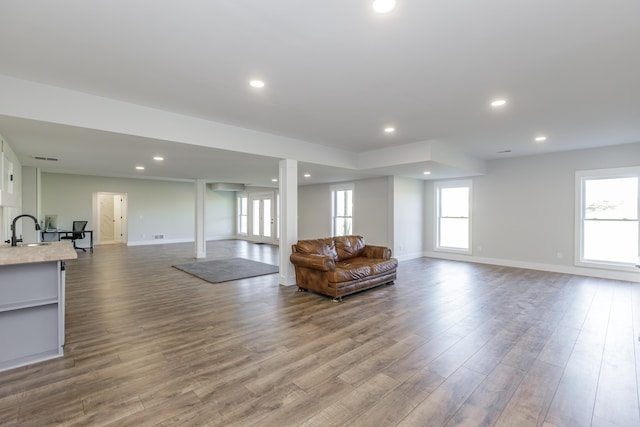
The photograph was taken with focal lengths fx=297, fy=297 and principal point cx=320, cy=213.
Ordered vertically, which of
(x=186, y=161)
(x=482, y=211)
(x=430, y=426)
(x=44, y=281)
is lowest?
(x=430, y=426)

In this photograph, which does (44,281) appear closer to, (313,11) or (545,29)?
(313,11)

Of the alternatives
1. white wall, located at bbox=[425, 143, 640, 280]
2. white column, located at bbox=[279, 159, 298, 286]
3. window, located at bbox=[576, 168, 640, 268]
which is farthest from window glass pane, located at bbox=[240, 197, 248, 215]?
window, located at bbox=[576, 168, 640, 268]

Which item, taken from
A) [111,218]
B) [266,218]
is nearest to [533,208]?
[266,218]

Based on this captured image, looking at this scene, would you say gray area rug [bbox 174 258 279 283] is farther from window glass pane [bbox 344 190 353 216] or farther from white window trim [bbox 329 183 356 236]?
window glass pane [bbox 344 190 353 216]

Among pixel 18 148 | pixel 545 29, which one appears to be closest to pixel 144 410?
pixel 545 29

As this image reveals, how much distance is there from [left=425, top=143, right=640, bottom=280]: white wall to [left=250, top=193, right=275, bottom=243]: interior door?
22.8 feet

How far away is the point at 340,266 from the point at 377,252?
1.07 metres

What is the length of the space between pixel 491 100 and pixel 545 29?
1.40m

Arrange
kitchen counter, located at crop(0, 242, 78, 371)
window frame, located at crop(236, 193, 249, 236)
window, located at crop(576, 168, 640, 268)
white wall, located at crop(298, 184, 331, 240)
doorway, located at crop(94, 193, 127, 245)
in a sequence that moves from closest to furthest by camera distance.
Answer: kitchen counter, located at crop(0, 242, 78, 371) → window, located at crop(576, 168, 640, 268) → white wall, located at crop(298, 184, 331, 240) → doorway, located at crop(94, 193, 127, 245) → window frame, located at crop(236, 193, 249, 236)

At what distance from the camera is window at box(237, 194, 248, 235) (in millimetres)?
13289

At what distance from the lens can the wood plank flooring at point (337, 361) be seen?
1977 mm

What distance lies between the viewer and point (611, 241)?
589 centimetres

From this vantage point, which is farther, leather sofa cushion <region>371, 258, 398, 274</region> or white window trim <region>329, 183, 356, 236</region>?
white window trim <region>329, 183, 356, 236</region>

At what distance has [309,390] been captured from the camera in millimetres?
2223
